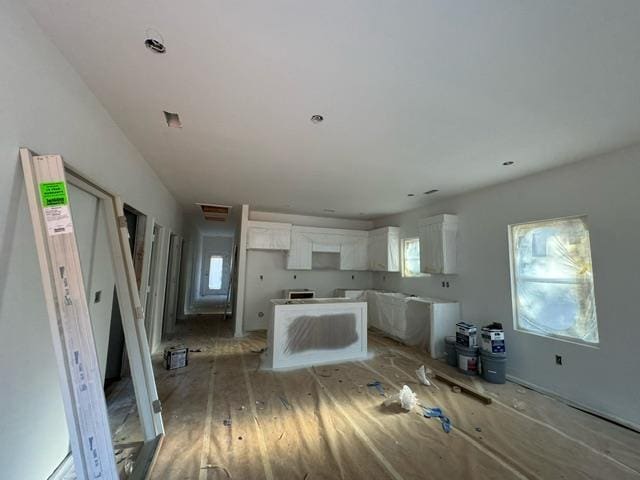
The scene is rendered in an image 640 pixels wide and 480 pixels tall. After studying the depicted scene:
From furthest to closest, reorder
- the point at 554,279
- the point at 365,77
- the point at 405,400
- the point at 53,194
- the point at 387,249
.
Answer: the point at 387,249 → the point at 554,279 → the point at 405,400 → the point at 365,77 → the point at 53,194

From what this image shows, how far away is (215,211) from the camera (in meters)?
6.00

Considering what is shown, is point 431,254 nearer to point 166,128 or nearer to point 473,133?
point 473,133

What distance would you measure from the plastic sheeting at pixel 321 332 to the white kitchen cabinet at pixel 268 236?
2.25 meters

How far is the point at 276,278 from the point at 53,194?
16.1 ft

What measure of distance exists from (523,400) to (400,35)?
3770 millimetres

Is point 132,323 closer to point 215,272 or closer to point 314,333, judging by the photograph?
point 314,333

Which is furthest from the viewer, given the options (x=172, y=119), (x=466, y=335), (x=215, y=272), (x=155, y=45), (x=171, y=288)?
(x=215, y=272)

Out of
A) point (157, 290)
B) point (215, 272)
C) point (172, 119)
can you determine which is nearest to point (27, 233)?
point (172, 119)

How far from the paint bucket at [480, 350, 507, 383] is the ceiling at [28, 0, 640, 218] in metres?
2.43

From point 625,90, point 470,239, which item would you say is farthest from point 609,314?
point 625,90

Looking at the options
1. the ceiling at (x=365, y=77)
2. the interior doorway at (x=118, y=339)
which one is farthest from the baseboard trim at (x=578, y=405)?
the interior doorway at (x=118, y=339)

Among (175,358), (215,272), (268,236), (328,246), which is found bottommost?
(175,358)

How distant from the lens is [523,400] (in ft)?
9.61

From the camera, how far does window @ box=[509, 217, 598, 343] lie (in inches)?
115
